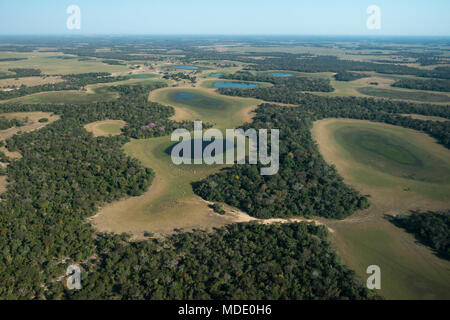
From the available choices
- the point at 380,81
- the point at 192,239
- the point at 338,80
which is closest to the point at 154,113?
the point at 192,239

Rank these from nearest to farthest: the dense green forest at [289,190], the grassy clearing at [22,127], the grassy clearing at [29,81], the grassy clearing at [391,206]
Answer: the grassy clearing at [391,206]
the dense green forest at [289,190]
the grassy clearing at [22,127]
the grassy clearing at [29,81]

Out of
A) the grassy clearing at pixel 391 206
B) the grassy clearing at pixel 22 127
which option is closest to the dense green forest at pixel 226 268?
the grassy clearing at pixel 391 206

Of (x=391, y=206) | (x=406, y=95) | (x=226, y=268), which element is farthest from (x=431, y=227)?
(x=406, y=95)

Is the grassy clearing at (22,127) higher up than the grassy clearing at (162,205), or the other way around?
the grassy clearing at (22,127)

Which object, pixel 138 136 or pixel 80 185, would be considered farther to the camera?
pixel 138 136

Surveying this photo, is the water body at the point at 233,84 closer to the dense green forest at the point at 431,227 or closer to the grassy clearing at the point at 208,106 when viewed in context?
the grassy clearing at the point at 208,106
